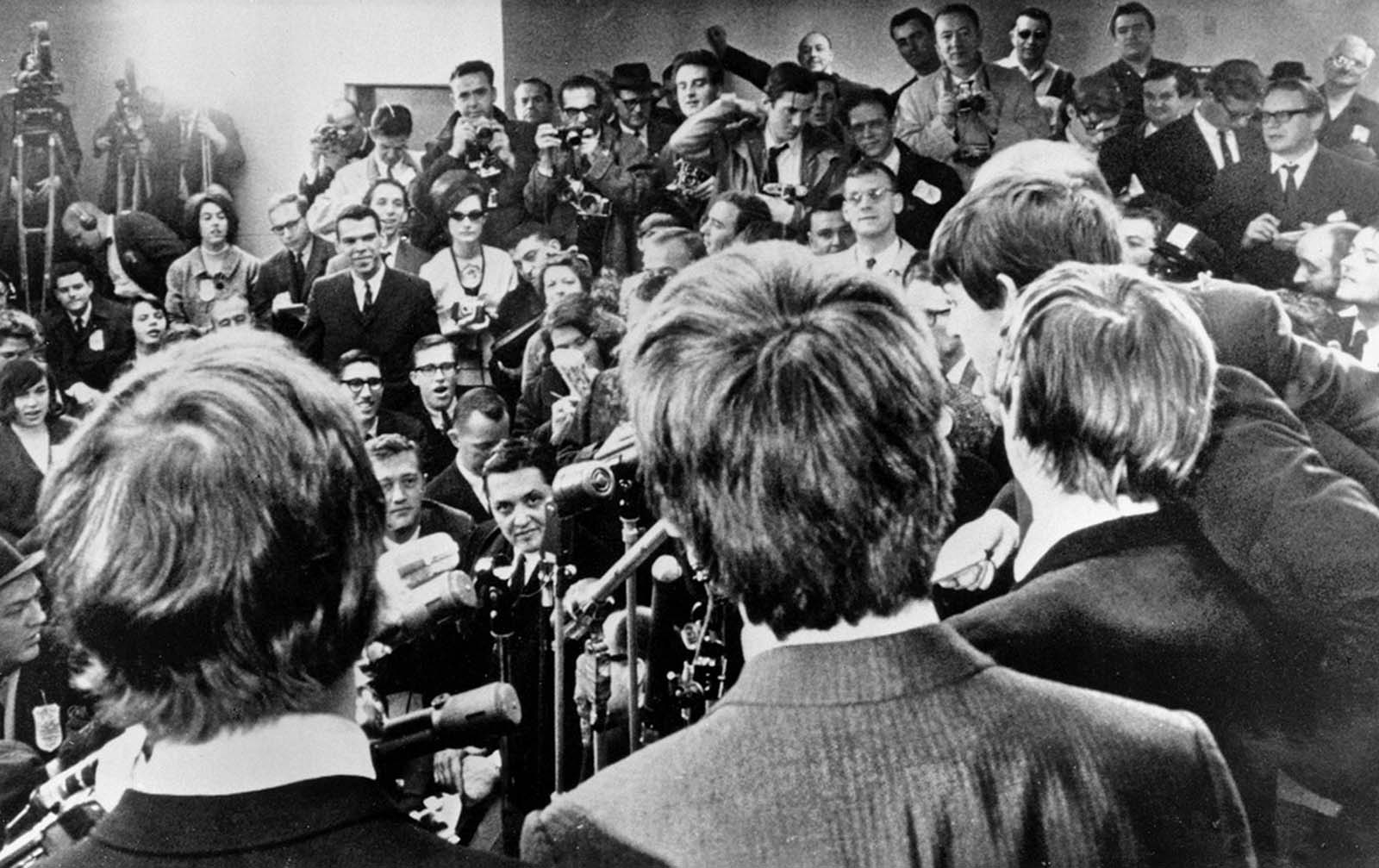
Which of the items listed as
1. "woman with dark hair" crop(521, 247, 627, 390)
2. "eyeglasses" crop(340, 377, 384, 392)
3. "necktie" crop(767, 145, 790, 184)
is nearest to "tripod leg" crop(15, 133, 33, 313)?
"eyeglasses" crop(340, 377, 384, 392)

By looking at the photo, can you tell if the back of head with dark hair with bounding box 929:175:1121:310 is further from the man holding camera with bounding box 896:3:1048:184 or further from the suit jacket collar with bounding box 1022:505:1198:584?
the suit jacket collar with bounding box 1022:505:1198:584

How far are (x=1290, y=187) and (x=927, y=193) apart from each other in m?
0.65

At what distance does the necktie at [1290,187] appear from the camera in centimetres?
233

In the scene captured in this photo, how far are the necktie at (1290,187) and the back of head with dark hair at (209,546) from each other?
1713 millimetres

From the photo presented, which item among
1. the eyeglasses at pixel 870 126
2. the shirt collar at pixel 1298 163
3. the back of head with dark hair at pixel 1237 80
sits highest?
the back of head with dark hair at pixel 1237 80

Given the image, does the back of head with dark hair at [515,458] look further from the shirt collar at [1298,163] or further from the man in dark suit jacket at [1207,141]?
the shirt collar at [1298,163]

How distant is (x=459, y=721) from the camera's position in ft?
7.09

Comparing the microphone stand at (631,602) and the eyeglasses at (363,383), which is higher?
the eyeglasses at (363,383)

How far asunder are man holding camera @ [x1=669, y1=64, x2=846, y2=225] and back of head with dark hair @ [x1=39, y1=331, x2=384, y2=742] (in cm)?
104

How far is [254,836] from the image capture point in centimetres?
126

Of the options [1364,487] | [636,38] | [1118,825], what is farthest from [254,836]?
[1364,487]

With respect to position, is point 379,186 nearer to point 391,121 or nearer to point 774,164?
point 391,121

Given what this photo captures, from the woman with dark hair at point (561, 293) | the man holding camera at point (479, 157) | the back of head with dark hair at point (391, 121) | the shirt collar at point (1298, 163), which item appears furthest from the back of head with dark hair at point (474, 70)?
the shirt collar at point (1298, 163)

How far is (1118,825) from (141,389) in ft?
3.83
